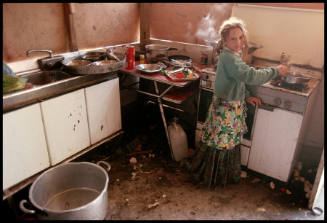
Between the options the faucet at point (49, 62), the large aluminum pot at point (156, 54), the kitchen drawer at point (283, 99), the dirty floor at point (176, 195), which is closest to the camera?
the kitchen drawer at point (283, 99)

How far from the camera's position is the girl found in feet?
7.15

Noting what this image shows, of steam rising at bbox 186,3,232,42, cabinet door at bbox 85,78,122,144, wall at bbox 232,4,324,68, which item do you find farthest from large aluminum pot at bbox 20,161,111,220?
wall at bbox 232,4,324,68

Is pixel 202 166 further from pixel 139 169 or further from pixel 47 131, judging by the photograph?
pixel 47 131

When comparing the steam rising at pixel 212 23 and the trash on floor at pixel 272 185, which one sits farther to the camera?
the steam rising at pixel 212 23

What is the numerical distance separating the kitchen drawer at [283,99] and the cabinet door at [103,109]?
58.5 inches

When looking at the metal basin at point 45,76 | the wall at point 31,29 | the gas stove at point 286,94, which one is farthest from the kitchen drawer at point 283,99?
the wall at point 31,29

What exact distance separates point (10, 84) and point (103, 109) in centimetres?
96

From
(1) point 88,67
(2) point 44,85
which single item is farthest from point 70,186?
(1) point 88,67

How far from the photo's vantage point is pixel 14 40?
8.64 feet

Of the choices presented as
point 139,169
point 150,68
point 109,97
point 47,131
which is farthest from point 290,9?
point 47,131

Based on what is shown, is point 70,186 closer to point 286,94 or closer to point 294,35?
point 286,94

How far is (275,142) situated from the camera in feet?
8.45

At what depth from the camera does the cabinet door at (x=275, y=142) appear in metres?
2.45

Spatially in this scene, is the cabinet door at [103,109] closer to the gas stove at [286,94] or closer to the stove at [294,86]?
the gas stove at [286,94]
